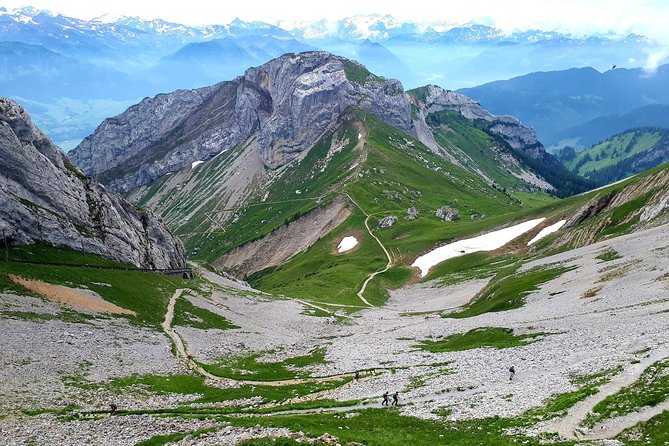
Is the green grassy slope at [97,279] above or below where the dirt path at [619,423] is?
below

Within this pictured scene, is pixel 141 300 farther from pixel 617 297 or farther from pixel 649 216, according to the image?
pixel 649 216

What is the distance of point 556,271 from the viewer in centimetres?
9962

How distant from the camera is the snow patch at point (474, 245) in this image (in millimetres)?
170625

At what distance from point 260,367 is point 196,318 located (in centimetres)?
2888

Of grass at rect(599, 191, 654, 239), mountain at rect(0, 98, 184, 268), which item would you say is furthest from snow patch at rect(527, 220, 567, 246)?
mountain at rect(0, 98, 184, 268)

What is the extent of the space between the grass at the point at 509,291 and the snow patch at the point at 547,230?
45.4 meters

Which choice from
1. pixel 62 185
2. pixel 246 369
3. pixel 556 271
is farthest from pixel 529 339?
pixel 62 185

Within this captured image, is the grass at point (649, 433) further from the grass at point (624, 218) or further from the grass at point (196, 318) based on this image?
the grass at point (624, 218)

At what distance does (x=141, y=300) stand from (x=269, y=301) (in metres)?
36.6

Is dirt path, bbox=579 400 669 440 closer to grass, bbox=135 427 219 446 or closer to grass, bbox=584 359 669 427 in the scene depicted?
grass, bbox=584 359 669 427

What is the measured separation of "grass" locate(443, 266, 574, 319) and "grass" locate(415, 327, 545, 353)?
1791 cm

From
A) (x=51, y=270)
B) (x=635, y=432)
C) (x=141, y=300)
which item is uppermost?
(x=635, y=432)

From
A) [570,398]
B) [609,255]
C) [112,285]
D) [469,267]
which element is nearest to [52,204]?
[112,285]

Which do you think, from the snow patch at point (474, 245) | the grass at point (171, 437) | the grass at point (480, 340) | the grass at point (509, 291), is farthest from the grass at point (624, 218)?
the grass at point (171, 437)
